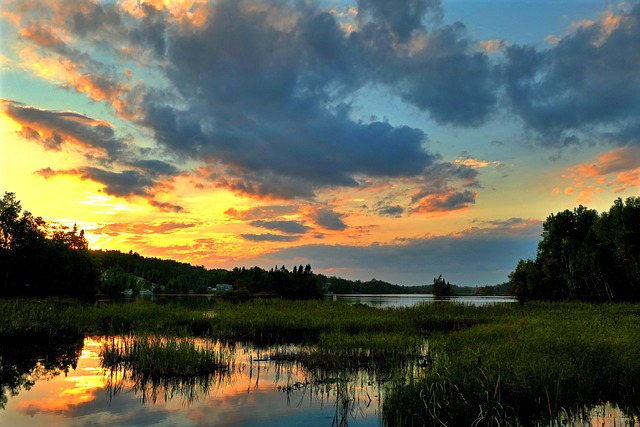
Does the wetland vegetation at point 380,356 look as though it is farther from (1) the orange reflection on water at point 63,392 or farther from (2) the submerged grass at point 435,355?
(1) the orange reflection on water at point 63,392

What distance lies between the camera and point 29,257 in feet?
232

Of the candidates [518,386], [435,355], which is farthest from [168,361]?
[518,386]

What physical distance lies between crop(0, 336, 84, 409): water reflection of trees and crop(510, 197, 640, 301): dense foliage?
210ft

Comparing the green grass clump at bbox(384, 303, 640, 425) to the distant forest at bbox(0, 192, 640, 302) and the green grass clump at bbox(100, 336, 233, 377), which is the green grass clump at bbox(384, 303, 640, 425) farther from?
the distant forest at bbox(0, 192, 640, 302)

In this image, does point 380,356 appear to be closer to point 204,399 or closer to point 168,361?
point 204,399

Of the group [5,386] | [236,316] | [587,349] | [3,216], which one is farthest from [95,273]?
[587,349]

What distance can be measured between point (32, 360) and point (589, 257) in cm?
7186

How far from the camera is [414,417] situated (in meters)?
11.4

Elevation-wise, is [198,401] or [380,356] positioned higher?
[380,356]

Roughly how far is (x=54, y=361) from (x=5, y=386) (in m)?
4.71

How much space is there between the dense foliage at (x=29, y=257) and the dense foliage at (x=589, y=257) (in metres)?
88.8

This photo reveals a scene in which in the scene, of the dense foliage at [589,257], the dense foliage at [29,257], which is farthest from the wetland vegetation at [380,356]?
the dense foliage at [29,257]

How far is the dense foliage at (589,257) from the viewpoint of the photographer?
188 ft

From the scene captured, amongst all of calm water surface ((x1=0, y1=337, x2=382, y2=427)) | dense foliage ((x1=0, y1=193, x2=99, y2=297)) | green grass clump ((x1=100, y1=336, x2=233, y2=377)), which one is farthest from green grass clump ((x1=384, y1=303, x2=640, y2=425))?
dense foliage ((x1=0, y1=193, x2=99, y2=297))
